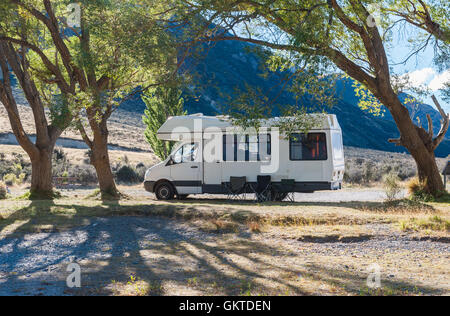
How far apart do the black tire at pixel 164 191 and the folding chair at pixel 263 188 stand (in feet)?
9.61

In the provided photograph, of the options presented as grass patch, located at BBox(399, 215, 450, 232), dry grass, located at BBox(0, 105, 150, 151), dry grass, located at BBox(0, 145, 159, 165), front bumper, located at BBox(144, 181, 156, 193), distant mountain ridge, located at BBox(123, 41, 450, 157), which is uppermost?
distant mountain ridge, located at BBox(123, 41, 450, 157)

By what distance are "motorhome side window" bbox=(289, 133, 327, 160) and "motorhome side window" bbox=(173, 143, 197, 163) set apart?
3.23m

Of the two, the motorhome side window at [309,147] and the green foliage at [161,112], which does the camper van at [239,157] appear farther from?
the green foliage at [161,112]

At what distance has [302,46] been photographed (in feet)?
35.4

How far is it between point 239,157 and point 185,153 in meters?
1.89

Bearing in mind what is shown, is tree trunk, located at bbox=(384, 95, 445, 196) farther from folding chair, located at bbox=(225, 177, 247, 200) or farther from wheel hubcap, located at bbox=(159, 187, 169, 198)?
wheel hubcap, located at bbox=(159, 187, 169, 198)

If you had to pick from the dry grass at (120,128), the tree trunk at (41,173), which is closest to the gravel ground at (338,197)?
the tree trunk at (41,173)

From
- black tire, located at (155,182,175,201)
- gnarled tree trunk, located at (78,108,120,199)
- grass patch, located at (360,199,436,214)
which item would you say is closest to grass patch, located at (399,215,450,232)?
grass patch, located at (360,199,436,214)

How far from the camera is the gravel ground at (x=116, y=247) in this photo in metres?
6.41

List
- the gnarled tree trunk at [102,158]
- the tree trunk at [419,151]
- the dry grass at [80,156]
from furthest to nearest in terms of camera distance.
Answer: the dry grass at [80,156]
the gnarled tree trunk at [102,158]
the tree trunk at [419,151]

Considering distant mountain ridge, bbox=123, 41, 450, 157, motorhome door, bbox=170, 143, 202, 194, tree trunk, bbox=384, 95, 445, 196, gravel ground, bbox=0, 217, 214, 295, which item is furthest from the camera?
distant mountain ridge, bbox=123, 41, 450, 157

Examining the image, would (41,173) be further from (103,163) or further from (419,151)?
(419,151)

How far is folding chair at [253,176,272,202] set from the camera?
16.6 m
